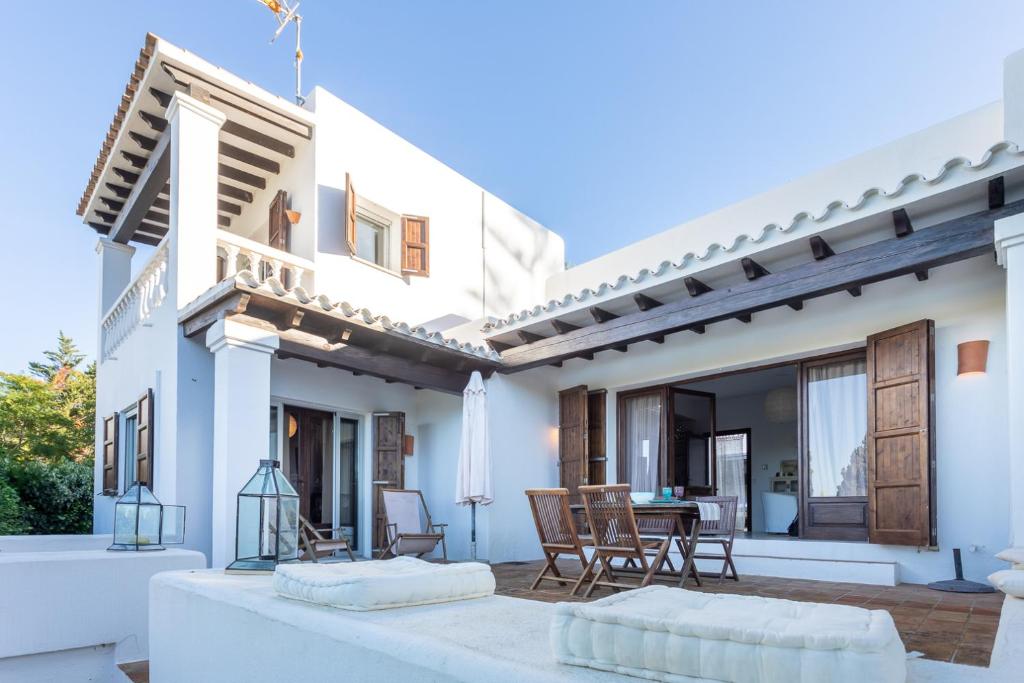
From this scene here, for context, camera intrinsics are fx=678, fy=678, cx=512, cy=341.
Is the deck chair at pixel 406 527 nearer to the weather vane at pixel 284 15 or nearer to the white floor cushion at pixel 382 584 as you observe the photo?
the white floor cushion at pixel 382 584

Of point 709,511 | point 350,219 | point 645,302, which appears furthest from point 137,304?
point 709,511

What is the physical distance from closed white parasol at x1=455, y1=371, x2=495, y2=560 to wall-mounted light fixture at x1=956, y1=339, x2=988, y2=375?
4.52 meters

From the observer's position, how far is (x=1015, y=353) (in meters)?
4.25

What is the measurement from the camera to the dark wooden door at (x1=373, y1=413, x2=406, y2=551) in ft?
27.1

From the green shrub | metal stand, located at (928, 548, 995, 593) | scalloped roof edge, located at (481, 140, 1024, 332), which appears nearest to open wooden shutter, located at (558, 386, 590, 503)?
scalloped roof edge, located at (481, 140, 1024, 332)

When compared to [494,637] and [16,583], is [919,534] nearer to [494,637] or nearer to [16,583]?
[494,637]

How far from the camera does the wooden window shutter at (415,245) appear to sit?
9430 mm

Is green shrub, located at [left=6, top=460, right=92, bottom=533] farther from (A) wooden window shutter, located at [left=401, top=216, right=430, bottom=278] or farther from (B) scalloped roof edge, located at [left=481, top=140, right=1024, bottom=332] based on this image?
(B) scalloped roof edge, located at [left=481, top=140, right=1024, bottom=332]

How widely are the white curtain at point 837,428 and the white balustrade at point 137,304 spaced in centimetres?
645

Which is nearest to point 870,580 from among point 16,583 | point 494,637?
point 494,637

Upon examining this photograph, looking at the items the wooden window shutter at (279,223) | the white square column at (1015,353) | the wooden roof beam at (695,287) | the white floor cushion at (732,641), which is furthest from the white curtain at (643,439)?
the white floor cushion at (732,641)

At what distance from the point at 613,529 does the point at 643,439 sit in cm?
302

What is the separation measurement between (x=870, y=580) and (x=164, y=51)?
7955 mm

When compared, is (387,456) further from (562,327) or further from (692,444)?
(692,444)
